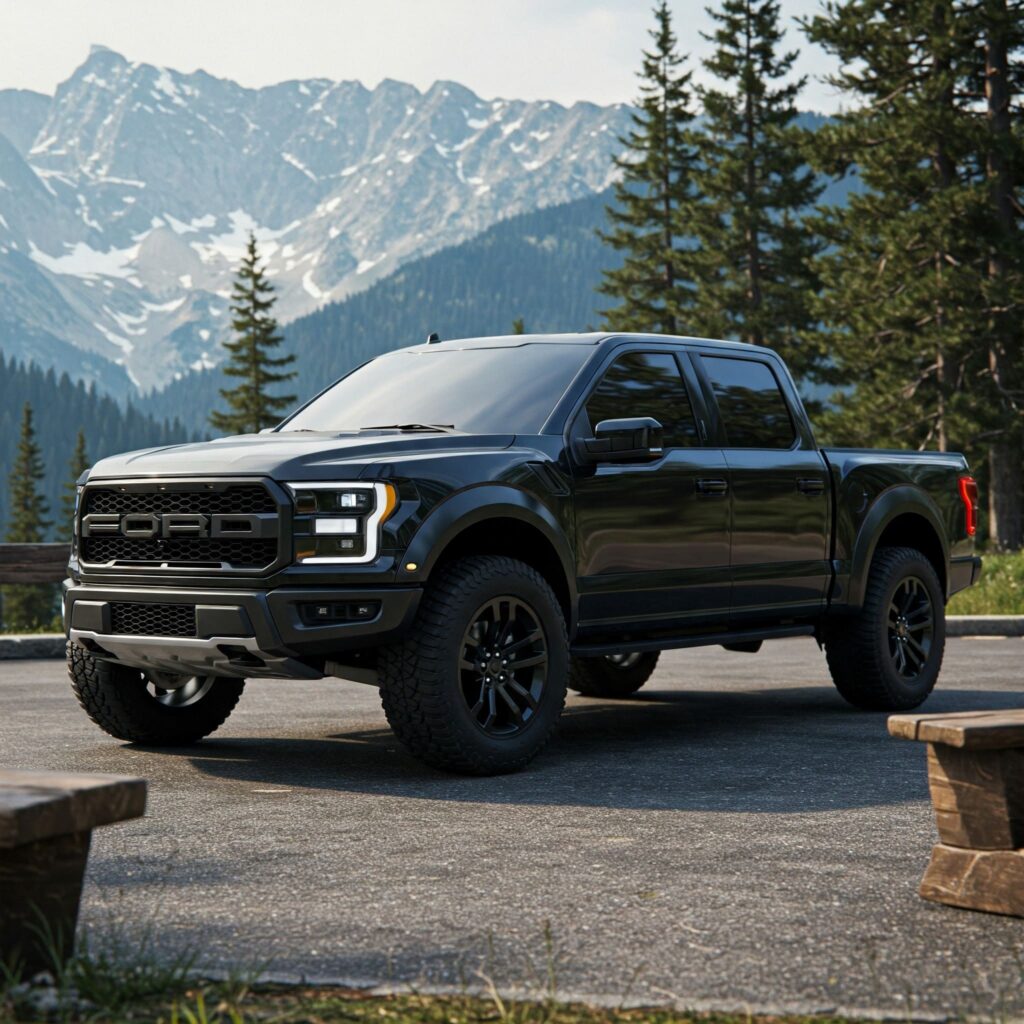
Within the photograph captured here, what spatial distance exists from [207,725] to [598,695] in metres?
3.37

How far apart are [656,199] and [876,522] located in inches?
2316

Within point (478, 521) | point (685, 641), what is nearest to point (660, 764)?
point (685, 641)

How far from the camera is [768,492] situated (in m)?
8.85

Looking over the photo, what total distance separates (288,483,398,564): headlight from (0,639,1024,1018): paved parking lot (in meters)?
1.00

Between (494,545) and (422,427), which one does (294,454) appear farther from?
(494,545)

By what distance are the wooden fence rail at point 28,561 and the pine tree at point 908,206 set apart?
2533cm

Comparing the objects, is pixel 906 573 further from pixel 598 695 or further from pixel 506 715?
pixel 506 715

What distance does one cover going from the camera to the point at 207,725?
27.5 ft

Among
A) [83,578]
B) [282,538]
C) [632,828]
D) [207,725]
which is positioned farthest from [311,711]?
[632,828]

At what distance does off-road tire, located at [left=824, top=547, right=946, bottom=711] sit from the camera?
945 cm

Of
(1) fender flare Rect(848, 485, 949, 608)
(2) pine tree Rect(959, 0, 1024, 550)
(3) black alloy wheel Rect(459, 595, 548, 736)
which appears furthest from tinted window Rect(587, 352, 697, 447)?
(2) pine tree Rect(959, 0, 1024, 550)

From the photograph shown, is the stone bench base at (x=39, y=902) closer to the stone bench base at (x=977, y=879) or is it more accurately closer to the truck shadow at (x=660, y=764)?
the stone bench base at (x=977, y=879)

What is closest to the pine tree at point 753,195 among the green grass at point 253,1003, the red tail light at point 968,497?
the red tail light at point 968,497

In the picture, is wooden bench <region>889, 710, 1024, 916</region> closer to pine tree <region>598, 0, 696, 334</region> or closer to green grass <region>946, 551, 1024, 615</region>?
green grass <region>946, 551, 1024, 615</region>
